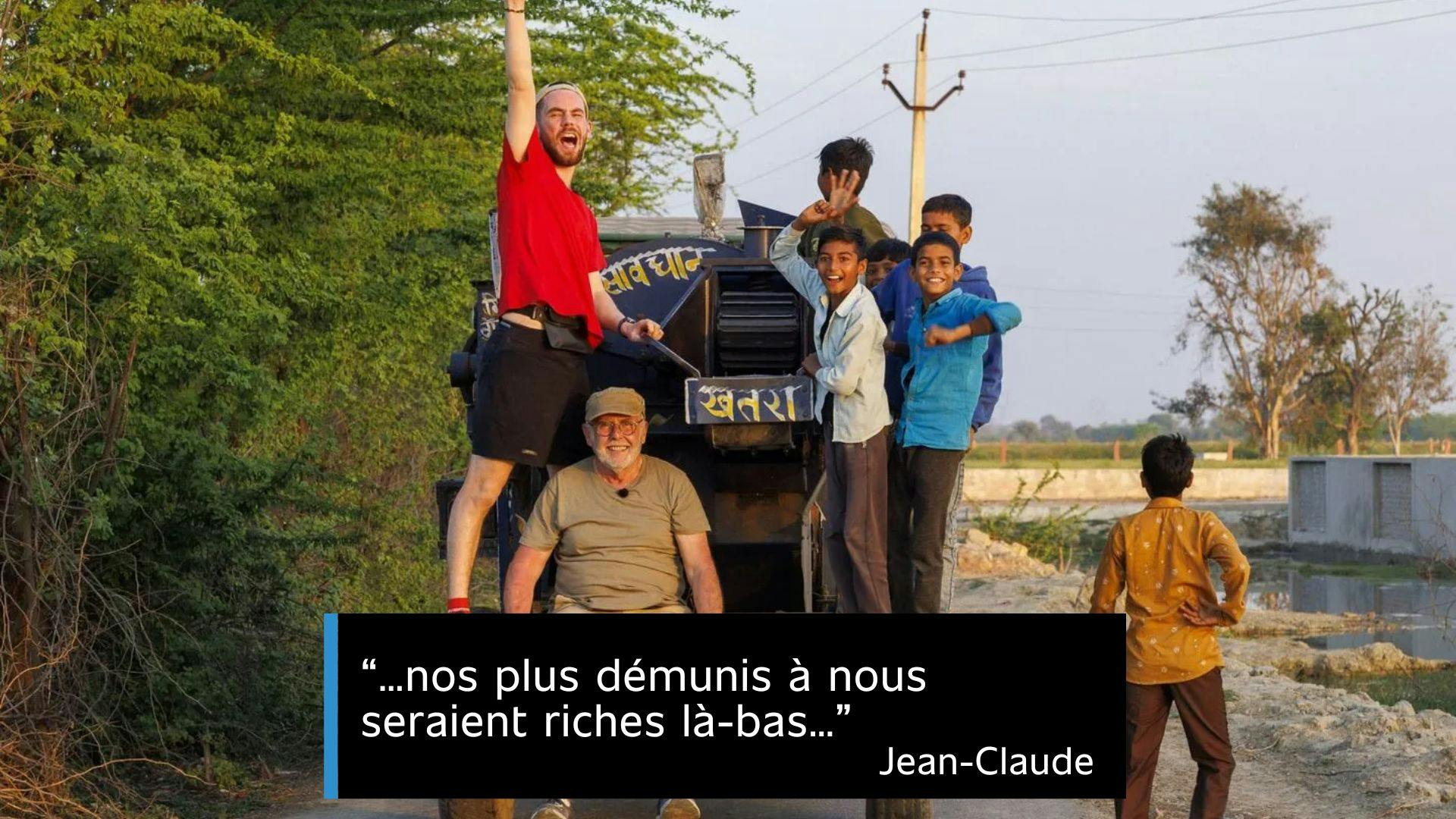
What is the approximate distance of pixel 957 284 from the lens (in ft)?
22.4

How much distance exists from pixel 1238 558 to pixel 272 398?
6.65 metres

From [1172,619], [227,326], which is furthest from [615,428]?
[227,326]

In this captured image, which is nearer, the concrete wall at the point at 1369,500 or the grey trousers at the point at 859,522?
the grey trousers at the point at 859,522

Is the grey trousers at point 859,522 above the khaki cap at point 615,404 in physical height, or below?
below

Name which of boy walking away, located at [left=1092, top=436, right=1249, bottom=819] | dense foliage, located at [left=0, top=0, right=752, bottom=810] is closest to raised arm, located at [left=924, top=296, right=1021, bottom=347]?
boy walking away, located at [left=1092, top=436, right=1249, bottom=819]

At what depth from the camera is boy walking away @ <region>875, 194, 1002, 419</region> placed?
690 cm

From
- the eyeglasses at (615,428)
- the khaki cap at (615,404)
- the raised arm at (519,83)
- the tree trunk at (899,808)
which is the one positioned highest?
the raised arm at (519,83)

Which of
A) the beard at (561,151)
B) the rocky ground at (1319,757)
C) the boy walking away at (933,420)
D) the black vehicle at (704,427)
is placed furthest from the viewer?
the rocky ground at (1319,757)

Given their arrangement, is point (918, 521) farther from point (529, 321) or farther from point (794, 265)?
point (529, 321)

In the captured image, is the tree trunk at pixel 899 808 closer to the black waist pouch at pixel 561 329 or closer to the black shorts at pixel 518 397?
the black shorts at pixel 518 397

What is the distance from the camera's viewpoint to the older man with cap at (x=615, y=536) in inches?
252
